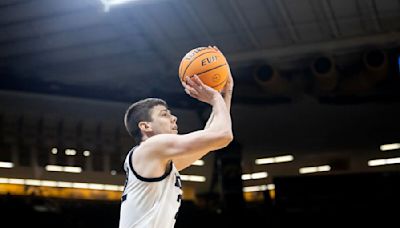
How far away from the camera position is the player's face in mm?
3070

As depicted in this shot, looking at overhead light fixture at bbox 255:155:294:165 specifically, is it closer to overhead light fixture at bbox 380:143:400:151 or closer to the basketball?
overhead light fixture at bbox 380:143:400:151

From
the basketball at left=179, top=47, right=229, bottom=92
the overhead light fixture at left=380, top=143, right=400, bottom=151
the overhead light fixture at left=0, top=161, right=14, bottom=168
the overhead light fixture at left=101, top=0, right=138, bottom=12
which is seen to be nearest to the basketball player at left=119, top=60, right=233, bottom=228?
the basketball at left=179, top=47, right=229, bottom=92

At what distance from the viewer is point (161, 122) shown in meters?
3.08

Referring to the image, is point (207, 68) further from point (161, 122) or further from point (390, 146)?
point (390, 146)

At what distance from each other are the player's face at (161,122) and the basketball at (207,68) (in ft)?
0.89

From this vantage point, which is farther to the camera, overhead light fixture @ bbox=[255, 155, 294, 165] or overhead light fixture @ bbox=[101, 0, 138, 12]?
overhead light fixture @ bbox=[255, 155, 294, 165]

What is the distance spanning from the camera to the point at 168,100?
10.1m

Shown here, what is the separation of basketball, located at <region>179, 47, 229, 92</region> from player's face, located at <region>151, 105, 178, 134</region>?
27 cm

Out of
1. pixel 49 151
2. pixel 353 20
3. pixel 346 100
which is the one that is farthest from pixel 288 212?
pixel 49 151

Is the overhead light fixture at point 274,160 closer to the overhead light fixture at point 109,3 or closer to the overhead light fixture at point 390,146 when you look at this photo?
the overhead light fixture at point 390,146

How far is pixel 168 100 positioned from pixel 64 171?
2325 mm

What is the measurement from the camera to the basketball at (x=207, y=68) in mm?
3246

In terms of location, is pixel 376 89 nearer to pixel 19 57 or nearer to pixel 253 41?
pixel 253 41

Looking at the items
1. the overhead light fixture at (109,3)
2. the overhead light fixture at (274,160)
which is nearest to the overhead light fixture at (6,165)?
the overhead light fixture at (109,3)
